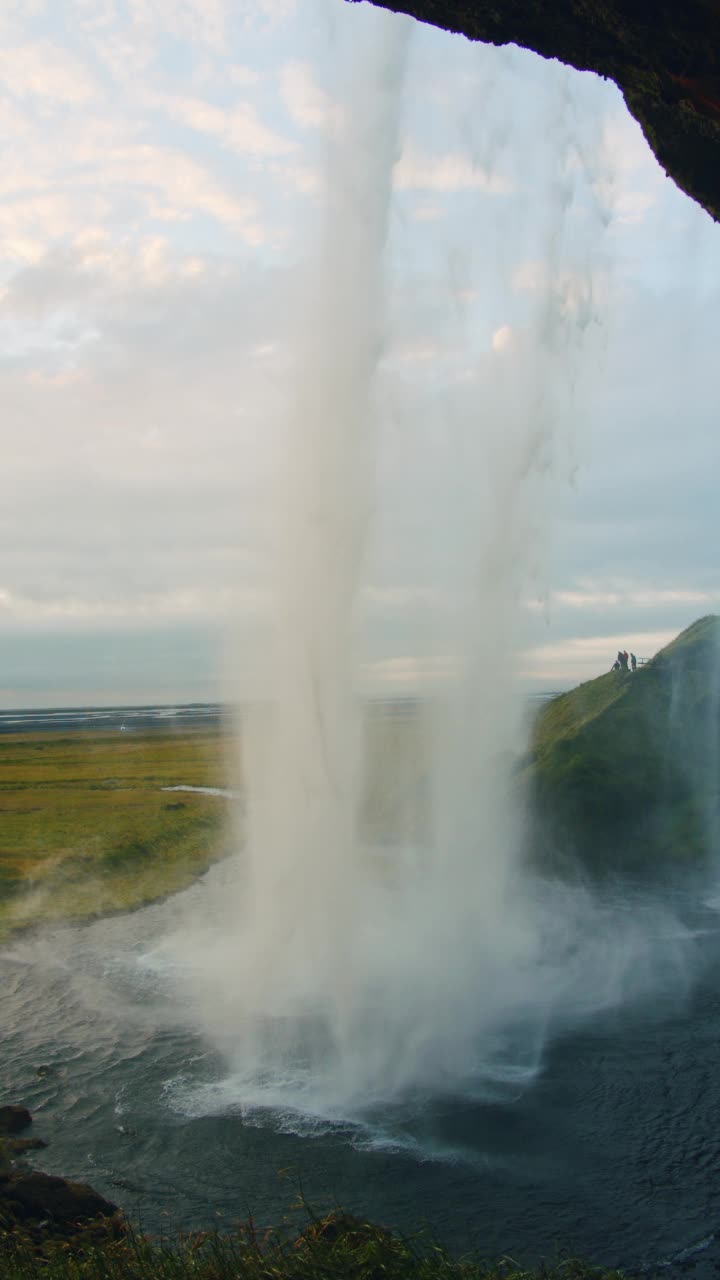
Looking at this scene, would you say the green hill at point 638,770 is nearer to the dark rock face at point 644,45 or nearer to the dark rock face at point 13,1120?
the dark rock face at point 13,1120

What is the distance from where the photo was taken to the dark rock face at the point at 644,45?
13.3 m

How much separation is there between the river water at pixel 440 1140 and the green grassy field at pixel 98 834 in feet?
53.3

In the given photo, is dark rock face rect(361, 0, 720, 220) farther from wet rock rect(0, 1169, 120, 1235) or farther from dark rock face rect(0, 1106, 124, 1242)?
wet rock rect(0, 1169, 120, 1235)

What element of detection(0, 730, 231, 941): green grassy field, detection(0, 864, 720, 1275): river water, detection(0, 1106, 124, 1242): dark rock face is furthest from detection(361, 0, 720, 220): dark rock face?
detection(0, 730, 231, 941): green grassy field

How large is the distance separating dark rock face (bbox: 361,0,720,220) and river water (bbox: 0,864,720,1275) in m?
19.6

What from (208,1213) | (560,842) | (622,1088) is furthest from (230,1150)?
(560,842)

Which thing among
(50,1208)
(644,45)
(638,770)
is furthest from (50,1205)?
(638,770)

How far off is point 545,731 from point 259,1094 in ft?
149

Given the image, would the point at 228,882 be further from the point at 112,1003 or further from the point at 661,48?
the point at 661,48

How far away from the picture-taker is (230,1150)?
20016 mm

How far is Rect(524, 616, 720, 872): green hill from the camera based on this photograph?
50250 millimetres

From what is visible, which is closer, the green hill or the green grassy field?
the green grassy field

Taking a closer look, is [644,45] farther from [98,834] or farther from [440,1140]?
[98,834]

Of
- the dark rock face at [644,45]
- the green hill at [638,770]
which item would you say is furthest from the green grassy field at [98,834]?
the dark rock face at [644,45]
